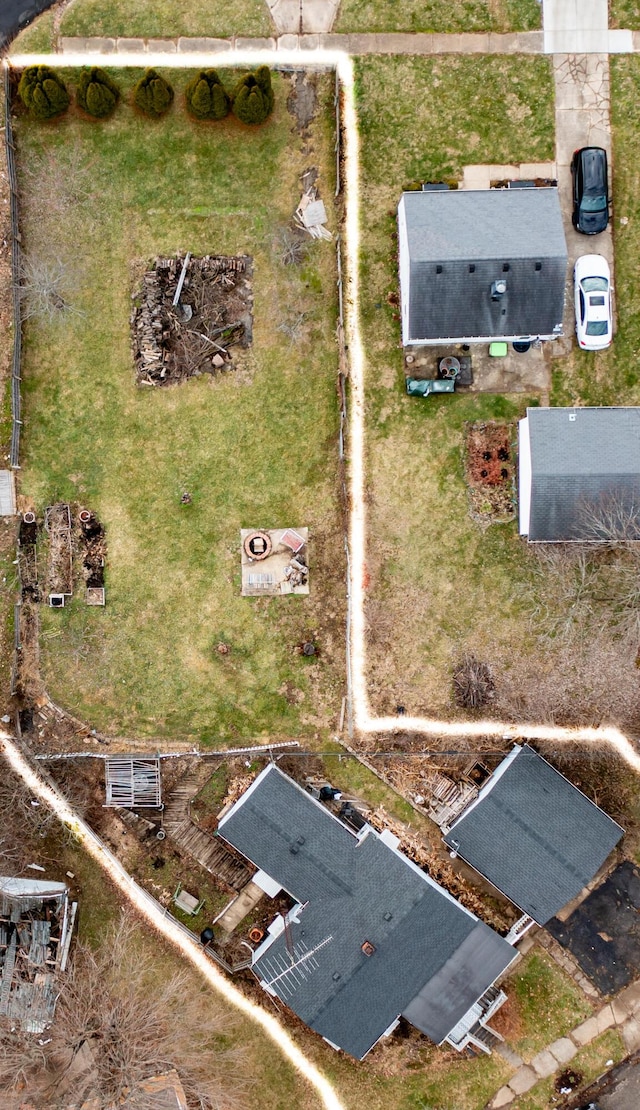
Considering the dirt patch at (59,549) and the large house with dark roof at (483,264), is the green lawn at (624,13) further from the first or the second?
the dirt patch at (59,549)

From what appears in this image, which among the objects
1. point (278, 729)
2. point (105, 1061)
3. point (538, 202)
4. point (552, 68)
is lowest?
point (105, 1061)

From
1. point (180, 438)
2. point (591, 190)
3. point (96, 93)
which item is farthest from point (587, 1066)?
point (96, 93)

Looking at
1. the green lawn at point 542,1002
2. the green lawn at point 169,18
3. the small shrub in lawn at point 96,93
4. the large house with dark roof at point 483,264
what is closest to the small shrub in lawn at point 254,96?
the green lawn at point 169,18

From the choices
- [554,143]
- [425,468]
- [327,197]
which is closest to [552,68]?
[554,143]

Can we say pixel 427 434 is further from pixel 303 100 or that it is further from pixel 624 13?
pixel 624 13

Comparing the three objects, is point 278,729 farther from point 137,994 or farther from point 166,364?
point 166,364

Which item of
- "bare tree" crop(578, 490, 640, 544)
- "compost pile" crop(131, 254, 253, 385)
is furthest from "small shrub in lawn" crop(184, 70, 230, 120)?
"bare tree" crop(578, 490, 640, 544)
